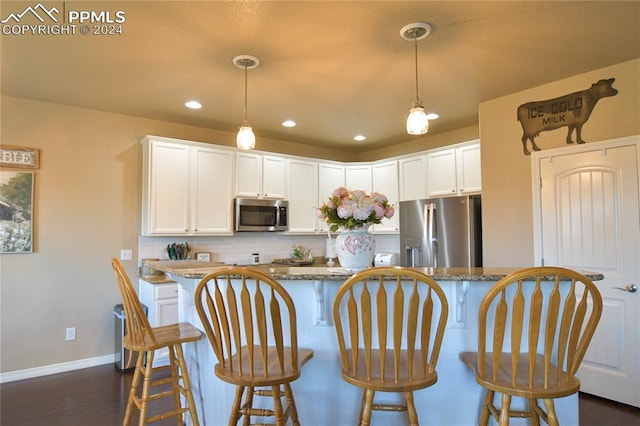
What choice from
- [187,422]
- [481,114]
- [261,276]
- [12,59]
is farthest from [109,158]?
[481,114]

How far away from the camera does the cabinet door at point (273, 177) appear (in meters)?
4.78

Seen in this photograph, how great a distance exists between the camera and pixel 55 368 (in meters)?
3.63

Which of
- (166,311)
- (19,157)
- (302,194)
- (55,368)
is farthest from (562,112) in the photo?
(55,368)

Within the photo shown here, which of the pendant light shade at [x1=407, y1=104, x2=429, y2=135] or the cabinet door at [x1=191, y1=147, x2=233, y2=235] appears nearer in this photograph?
the pendant light shade at [x1=407, y1=104, x2=429, y2=135]

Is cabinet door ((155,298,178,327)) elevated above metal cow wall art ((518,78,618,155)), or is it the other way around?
metal cow wall art ((518,78,618,155))

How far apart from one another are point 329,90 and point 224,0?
147 centimetres

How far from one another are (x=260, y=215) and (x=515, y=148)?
2896 millimetres

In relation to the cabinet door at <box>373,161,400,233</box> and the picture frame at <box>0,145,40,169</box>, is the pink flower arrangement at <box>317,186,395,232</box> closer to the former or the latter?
the cabinet door at <box>373,161,400,233</box>

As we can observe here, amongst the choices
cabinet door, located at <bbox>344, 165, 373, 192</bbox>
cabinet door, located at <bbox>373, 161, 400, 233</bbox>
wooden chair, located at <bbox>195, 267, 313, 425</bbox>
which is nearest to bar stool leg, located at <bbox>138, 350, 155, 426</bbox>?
wooden chair, located at <bbox>195, 267, 313, 425</bbox>

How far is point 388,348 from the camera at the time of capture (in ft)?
6.41

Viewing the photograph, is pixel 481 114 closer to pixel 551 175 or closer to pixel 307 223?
pixel 551 175

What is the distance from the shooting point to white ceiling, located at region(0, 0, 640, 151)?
2.21 m

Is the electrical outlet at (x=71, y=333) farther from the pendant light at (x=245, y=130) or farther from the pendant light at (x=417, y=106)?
the pendant light at (x=417, y=106)

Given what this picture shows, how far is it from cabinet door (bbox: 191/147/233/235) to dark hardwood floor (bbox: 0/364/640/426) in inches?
65.9
